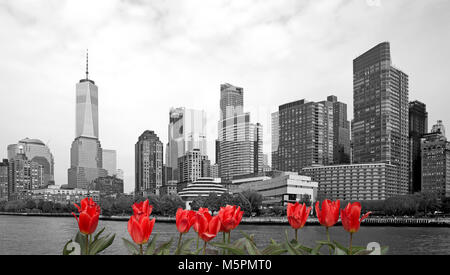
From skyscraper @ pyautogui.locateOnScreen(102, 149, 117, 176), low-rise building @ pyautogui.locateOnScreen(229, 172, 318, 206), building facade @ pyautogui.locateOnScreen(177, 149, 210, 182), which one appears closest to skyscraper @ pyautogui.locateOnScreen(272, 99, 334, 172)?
building facade @ pyautogui.locateOnScreen(177, 149, 210, 182)

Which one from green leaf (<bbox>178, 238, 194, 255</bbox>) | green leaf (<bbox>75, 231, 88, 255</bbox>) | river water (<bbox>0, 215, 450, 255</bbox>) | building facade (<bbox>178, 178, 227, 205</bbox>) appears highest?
green leaf (<bbox>75, 231, 88, 255</bbox>)

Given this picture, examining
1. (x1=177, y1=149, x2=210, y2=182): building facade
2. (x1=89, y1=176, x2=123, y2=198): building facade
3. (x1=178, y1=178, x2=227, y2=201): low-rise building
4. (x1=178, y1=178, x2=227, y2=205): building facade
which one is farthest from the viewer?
(x1=177, y1=149, x2=210, y2=182): building facade

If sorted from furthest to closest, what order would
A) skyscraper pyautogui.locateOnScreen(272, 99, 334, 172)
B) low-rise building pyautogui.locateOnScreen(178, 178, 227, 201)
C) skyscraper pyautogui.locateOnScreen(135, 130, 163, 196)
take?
skyscraper pyautogui.locateOnScreen(272, 99, 334, 172) < low-rise building pyautogui.locateOnScreen(178, 178, 227, 201) < skyscraper pyautogui.locateOnScreen(135, 130, 163, 196)

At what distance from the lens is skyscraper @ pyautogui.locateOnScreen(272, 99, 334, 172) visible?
106 m

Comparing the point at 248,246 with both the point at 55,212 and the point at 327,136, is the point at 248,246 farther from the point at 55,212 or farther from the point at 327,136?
the point at 327,136

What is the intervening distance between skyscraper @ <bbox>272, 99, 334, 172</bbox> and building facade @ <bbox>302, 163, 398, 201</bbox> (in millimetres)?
21669

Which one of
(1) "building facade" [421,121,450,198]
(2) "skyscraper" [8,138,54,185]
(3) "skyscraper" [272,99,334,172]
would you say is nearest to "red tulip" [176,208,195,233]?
(2) "skyscraper" [8,138,54,185]

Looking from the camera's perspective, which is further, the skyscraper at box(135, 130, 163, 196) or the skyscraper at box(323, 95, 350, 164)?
the skyscraper at box(323, 95, 350, 164)

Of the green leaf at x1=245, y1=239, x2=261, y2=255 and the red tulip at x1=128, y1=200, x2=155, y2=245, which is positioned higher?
the red tulip at x1=128, y1=200, x2=155, y2=245

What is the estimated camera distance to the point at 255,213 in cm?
6512

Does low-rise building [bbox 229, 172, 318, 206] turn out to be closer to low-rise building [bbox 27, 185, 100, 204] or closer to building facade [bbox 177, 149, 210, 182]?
building facade [bbox 177, 149, 210, 182]

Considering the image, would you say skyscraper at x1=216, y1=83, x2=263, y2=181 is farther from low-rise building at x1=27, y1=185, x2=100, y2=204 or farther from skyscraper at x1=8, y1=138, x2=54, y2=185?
skyscraper at x1=8, y1=138, x2=54, y2=185

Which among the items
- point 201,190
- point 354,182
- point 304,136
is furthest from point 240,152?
Result: point 354,182
